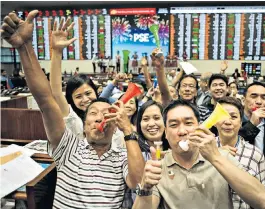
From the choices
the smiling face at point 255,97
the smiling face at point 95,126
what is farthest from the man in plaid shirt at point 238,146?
the smiling face at point 95,126

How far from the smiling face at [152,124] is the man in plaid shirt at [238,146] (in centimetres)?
35

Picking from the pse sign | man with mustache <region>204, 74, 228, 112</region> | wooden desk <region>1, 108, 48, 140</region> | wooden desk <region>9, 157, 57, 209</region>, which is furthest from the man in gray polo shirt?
the pse sign

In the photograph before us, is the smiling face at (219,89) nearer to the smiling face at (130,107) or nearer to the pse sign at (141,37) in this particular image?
the smiling face at (130,107)

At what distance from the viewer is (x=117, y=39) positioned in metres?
7.46

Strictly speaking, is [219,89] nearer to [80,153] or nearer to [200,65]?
[80,153]

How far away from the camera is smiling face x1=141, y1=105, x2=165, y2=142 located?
170 cm

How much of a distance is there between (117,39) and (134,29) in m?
0.54

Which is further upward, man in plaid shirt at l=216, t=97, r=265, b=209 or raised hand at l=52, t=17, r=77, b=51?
raised hand at l=52, t=17, r=77, b=51

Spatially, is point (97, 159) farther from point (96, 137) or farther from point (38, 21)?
point (38, 21)

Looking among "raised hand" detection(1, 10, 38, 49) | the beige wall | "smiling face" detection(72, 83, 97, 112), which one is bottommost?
"smiling face" detection(72, 83, 97, 112)

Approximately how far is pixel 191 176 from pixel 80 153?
54 centimetres

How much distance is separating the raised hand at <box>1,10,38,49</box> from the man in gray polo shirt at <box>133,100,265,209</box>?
705 millimetres

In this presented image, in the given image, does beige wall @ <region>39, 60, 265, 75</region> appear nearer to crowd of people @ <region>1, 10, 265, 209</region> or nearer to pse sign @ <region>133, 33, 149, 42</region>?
pse sign @ <region>133, 33, 149, 42</region>

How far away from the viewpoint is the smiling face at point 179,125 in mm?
1150
